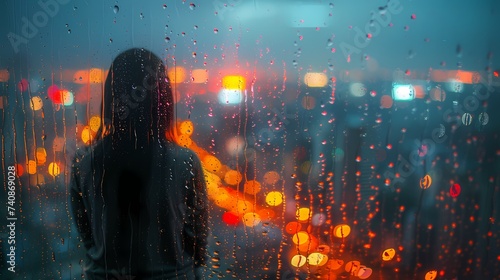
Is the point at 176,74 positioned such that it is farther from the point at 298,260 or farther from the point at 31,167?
the point at 298,260

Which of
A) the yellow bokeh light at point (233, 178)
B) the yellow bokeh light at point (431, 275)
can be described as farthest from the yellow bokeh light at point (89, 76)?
the yellow bokeh light at point (431, 275)

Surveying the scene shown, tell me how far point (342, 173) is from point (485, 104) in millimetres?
618

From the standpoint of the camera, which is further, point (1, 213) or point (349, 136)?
point (1, 213)

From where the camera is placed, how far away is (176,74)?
139 cm

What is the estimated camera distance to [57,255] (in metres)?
1.47

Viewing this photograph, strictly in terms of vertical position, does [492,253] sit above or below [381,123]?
below

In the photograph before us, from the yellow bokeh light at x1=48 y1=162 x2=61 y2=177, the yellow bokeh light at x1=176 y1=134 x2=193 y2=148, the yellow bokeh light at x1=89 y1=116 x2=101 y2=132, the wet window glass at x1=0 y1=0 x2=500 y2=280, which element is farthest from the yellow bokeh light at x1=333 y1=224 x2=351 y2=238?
the yellow bokeh light at x1=48 y1=162 x2=61 y2=177

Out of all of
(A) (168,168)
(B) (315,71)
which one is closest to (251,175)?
(A) (168,168)

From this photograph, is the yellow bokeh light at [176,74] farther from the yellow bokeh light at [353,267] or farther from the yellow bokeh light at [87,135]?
the yellow bokeh light at [353,267]

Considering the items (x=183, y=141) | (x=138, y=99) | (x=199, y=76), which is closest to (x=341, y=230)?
(x=183, y=141)

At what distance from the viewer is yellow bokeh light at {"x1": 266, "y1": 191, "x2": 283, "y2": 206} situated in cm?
140

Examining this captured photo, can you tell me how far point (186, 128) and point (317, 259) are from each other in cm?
72

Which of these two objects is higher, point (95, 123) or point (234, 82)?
point (234, 82)

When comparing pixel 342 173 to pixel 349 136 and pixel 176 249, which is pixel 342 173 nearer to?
pixel 349 136
